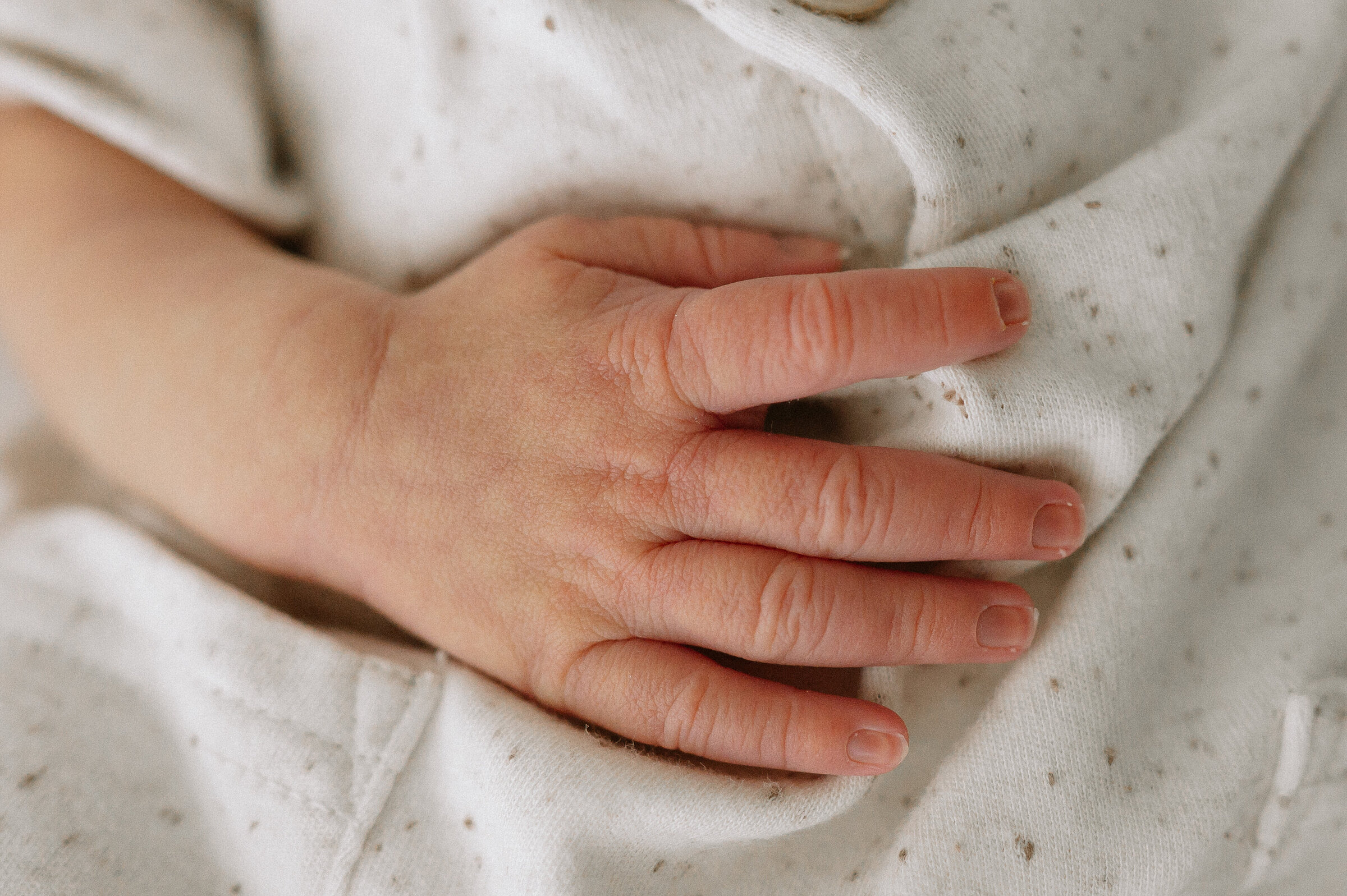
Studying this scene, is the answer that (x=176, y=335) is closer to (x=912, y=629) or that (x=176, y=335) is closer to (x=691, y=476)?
(x=691, y=476)

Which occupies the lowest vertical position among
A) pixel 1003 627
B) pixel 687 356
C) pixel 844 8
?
pixel 1003 627

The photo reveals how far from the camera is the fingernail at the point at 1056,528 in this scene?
22.9 inches

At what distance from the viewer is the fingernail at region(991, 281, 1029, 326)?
0.56 m

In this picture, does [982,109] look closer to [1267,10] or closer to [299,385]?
[1267,10]

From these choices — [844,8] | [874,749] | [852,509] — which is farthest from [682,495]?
[844,8]

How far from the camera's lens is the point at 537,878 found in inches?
23.0

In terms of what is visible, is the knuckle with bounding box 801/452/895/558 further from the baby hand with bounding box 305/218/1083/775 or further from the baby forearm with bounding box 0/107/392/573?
the baby forearm with bounding box 0/107/392/573

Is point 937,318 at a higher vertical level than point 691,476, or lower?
higher

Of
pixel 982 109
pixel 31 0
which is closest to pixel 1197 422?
pixel 982 109

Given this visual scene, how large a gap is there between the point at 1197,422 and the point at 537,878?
0.63 metres

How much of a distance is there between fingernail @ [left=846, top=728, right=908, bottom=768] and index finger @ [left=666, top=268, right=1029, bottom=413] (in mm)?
246

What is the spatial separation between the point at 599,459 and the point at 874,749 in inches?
11.3

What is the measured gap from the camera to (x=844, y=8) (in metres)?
0.62

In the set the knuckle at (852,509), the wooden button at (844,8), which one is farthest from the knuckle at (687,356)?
the wooden button at (844,8)
